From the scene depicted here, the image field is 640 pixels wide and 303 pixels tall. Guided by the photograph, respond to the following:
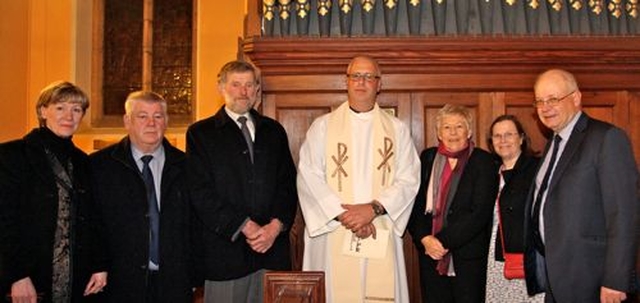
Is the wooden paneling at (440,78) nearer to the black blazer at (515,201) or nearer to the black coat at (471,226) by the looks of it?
the black coat at (471,226)

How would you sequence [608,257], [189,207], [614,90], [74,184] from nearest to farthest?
[608,257] → [74,184] → [189,207] → [614,90]

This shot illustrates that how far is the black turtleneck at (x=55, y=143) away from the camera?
3.49m

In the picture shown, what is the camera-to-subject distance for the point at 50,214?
11.2ft

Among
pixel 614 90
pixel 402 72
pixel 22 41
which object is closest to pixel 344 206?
pixel 402 72

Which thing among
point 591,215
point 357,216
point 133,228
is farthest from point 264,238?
point 591,215

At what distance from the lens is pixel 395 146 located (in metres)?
4.41

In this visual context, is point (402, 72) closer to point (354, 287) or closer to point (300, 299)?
point (354, 287)

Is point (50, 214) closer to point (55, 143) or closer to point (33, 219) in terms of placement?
point (33, 219)

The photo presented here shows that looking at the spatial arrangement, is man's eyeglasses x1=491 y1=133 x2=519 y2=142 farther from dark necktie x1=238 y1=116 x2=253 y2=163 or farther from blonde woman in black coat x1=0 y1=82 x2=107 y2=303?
blonde woman in black coat x1=0 y1=82 x2=107 y2=303

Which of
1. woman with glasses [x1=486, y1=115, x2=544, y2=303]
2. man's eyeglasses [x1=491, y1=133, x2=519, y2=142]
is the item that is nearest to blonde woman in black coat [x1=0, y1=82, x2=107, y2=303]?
woman with glasses [x1=486, y1=115, x2=544, y2=303]

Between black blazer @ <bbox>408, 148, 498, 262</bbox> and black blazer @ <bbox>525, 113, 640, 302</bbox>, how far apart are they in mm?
641

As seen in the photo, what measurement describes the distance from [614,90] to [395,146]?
1730mm

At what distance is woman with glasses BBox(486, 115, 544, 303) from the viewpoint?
3.87 m

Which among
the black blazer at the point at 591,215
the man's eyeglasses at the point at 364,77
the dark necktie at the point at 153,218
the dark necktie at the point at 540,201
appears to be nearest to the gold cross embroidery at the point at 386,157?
the man's eyeglasses at the point at 364,77
